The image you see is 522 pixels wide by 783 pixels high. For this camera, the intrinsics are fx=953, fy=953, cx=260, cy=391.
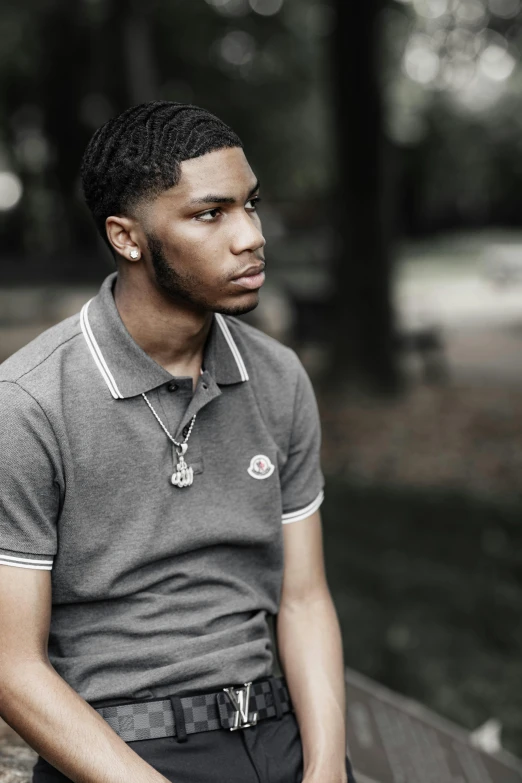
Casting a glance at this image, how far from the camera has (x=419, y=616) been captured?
533cm

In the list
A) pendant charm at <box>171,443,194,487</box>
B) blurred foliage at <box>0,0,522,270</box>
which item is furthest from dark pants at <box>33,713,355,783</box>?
blurred foliage at <box>0,0,522,270</box>

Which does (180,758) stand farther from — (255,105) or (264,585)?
(255,105)

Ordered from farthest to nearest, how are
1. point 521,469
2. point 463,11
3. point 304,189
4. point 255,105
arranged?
1. point 304,189
2. point 255,105
3. point 463,11
4. point 521,469

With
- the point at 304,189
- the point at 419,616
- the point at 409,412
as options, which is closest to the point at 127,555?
the point at 419,616

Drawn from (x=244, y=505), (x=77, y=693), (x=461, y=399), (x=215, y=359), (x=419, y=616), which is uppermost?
(x=215, y=359)

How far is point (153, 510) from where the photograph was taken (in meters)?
2.13

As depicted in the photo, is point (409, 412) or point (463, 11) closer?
point (409, 412)

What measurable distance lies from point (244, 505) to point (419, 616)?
3.33m

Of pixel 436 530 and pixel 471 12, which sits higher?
pixel 471 12

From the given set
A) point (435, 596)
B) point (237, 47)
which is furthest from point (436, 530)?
point (237, 47)

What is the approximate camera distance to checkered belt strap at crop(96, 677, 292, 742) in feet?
6.87

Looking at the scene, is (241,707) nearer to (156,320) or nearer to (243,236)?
(156,320)

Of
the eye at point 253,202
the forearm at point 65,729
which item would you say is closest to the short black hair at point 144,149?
the eye at point 253,202

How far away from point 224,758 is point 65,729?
0.39 m
